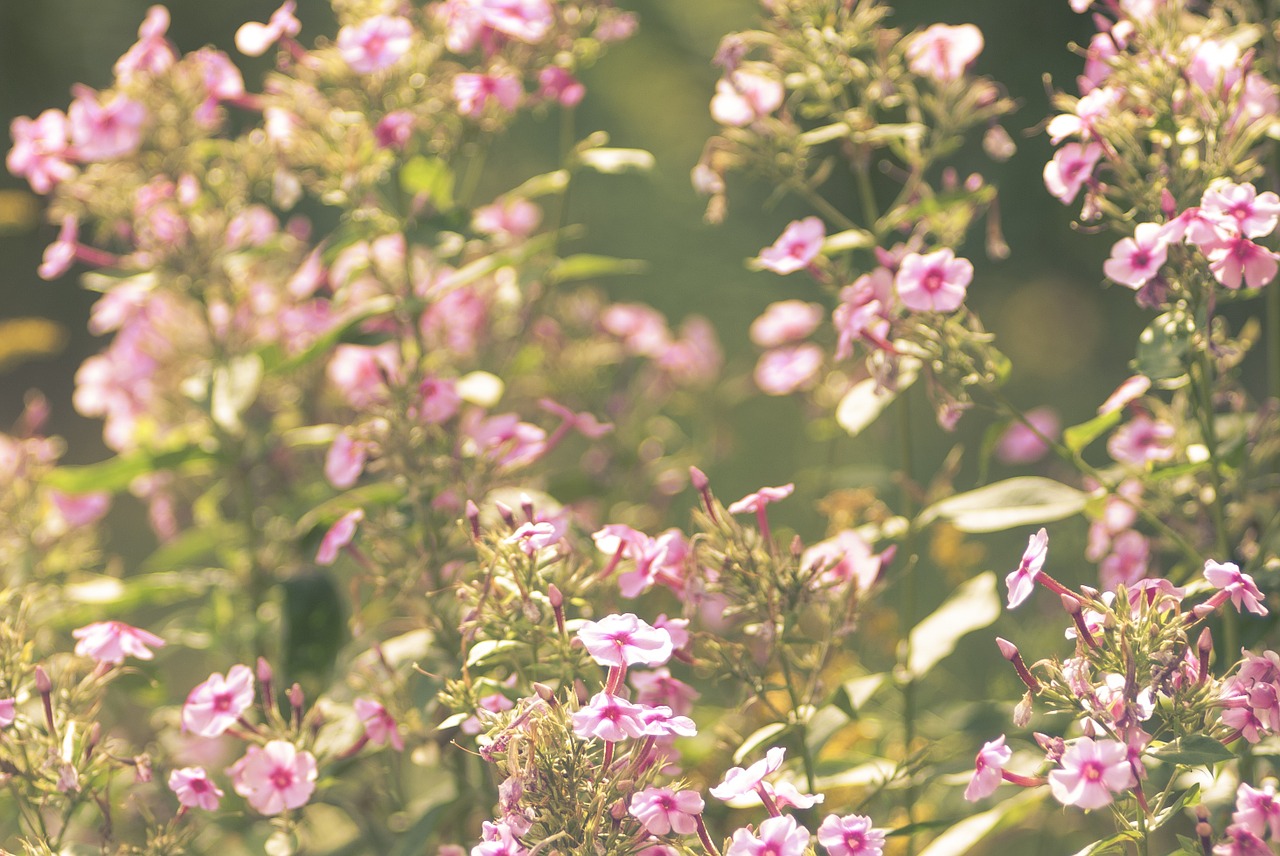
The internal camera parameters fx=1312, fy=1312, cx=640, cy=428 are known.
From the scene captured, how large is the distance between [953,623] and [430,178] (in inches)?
31.1

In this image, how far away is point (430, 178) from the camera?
5.15 feet

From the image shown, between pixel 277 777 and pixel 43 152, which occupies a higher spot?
pixel 43 152

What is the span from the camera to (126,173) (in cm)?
156

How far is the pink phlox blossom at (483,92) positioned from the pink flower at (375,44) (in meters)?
0.07

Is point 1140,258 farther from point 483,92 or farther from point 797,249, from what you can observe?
point 483,92

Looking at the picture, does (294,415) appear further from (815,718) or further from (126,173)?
(815,718)

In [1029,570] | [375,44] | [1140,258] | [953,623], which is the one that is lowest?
[953,623]

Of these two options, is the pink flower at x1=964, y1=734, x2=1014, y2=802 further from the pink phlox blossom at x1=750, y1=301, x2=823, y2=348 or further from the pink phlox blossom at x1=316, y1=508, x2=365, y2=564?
the pink phlox blossom at x1=750, y1=301, x2=823, y2=348

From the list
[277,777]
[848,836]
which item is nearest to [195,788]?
[277,777]

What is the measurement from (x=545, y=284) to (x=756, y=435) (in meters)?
2.06

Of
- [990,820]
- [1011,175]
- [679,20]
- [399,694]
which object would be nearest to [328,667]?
[399,694]

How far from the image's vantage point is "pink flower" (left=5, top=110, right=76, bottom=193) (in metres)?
1.50

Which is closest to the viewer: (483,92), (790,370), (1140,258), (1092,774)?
(1092,774)

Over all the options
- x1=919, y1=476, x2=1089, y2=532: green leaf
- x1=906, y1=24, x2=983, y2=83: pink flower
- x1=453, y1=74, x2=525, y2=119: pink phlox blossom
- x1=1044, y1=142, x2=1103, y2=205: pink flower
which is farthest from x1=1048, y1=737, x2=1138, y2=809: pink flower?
x1=453, y1=74, x2=525, y2=119: pink phlox blossom
